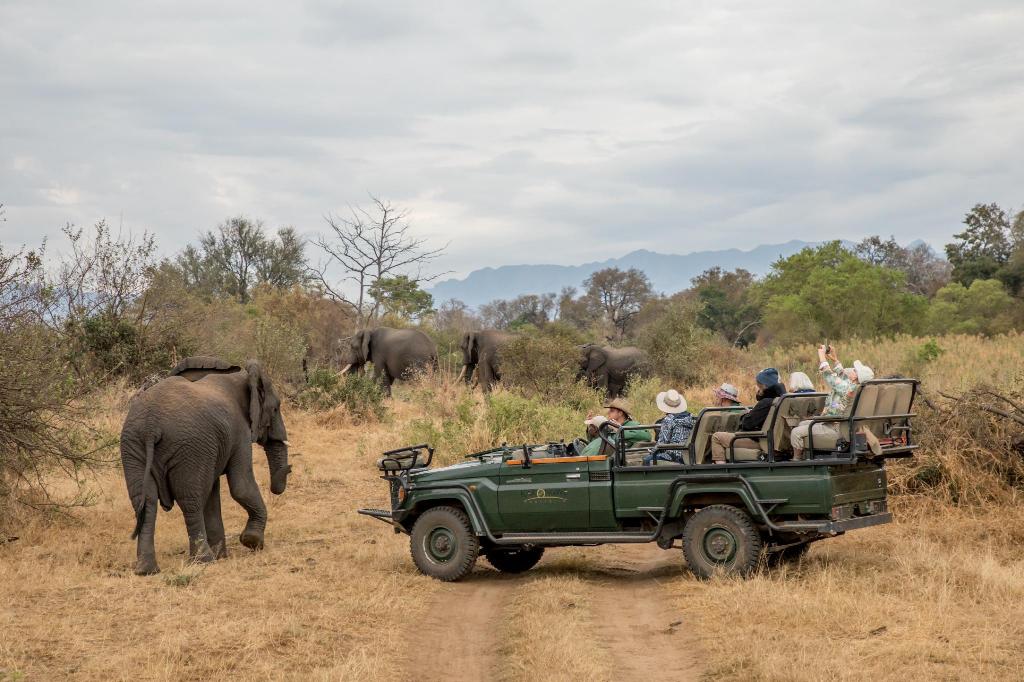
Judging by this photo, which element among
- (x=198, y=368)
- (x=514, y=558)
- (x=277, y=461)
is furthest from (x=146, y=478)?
(x=514, y=558)

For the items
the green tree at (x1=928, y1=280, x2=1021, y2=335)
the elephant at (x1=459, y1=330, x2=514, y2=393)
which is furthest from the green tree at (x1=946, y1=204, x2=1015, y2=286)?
the elephant at (x1=459, y1=330, x2=514, y2=393)

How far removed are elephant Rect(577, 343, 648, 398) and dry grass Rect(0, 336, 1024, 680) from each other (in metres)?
17.5

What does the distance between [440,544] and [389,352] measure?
20250 millimetres

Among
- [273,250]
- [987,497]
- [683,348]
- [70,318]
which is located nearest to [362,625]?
[987,497]

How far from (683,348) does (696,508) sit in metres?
20.8

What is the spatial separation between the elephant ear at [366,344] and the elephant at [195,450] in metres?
18.5

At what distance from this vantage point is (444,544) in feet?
36.8

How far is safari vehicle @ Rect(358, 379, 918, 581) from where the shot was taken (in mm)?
9984

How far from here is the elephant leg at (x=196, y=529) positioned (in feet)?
37.8

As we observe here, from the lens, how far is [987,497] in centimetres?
1311

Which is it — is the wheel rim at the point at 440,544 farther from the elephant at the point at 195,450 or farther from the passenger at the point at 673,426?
the elephant at the point at 195,450

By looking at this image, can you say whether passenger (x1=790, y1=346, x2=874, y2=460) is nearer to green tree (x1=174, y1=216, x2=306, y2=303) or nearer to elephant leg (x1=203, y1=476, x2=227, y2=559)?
elephant leg (x1=203, y1=476, x2=227, y2=559)

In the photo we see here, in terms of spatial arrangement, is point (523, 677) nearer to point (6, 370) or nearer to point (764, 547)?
point (764, 547)

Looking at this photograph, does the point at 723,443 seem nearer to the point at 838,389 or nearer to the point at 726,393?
the point at 726,393
